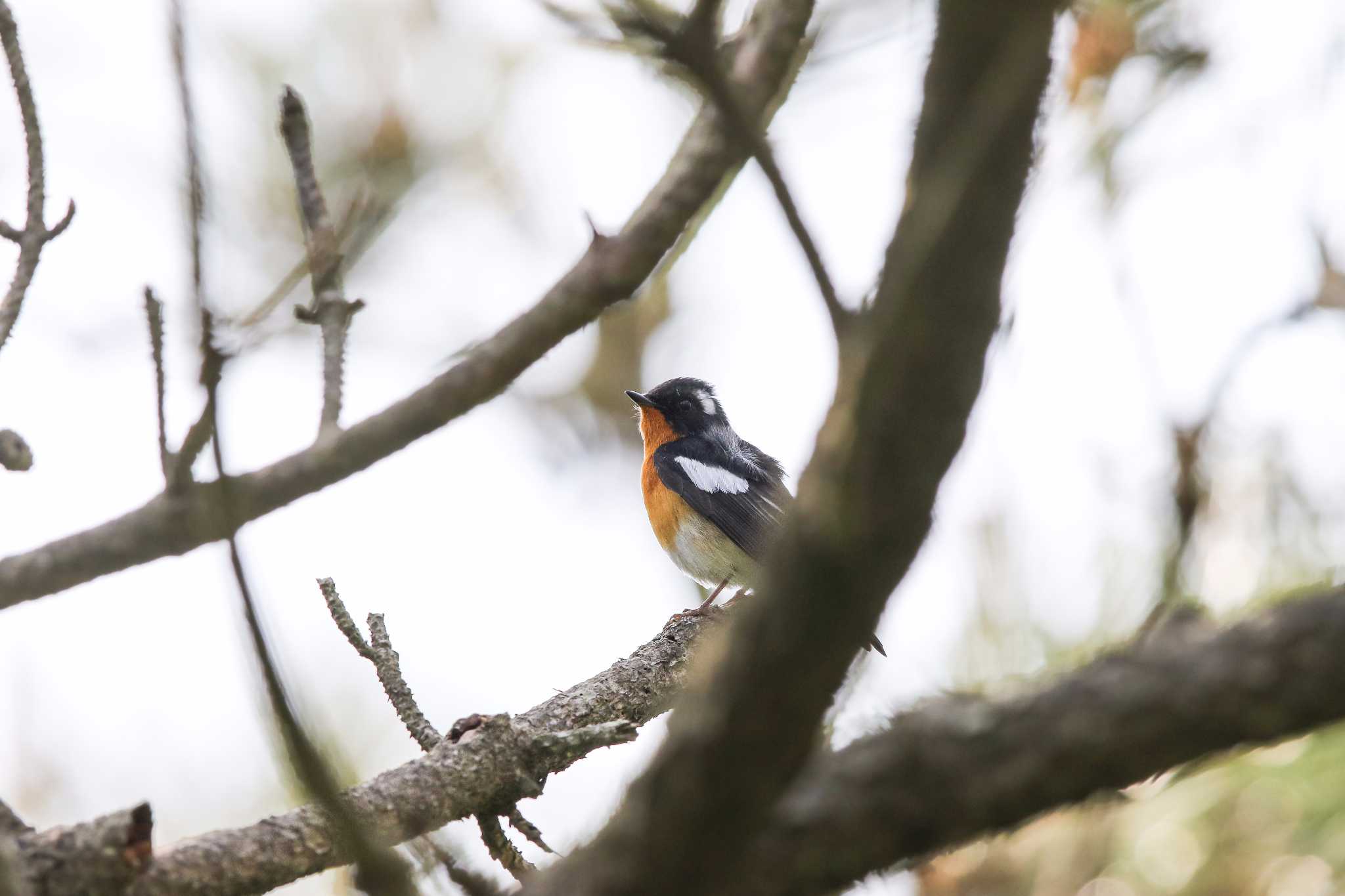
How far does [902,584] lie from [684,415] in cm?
606

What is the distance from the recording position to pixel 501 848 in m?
2.59

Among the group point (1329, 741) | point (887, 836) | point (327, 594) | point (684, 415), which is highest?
point (684, 415)

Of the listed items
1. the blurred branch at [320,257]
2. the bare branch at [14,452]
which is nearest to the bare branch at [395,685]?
the blurred branch at [320,257]

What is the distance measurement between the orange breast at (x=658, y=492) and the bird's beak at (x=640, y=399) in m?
0.04

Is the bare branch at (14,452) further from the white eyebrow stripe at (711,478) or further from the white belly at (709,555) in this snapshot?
the white eyebrow stripe at (711,478)

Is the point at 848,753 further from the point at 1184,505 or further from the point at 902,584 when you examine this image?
the point at 1184,505

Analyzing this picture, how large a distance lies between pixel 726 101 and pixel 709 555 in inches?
201

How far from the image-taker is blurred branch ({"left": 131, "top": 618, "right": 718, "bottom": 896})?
1.82 m

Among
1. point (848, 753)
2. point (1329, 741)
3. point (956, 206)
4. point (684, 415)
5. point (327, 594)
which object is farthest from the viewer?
point (684, 415)

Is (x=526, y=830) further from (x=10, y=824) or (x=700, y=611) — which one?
(x=700, y=611)

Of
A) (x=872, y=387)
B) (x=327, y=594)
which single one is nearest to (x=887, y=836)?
(x=872, y=387)

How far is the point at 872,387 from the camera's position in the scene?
1.05m

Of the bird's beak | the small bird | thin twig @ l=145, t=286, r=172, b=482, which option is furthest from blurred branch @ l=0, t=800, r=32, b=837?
the bird's beak

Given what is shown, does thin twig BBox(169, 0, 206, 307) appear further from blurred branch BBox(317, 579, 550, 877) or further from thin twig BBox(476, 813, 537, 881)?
thin twig BBox(476, 813, 537, 881)
